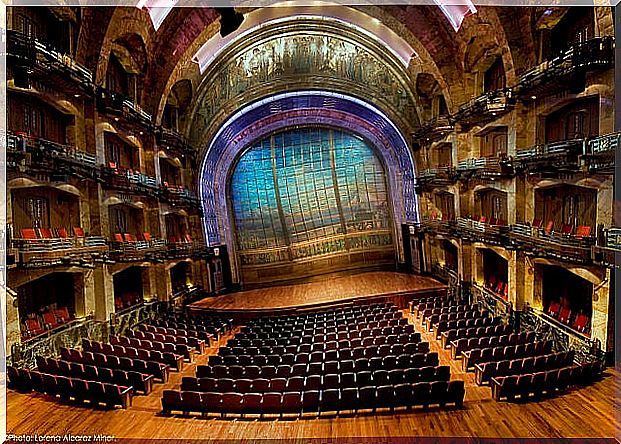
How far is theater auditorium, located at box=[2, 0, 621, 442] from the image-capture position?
32.6 feet

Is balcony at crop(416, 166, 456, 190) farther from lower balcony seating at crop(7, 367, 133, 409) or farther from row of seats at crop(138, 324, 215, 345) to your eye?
lower balcony seating at crop(7, 367, 133, 409)

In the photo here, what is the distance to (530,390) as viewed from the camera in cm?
999

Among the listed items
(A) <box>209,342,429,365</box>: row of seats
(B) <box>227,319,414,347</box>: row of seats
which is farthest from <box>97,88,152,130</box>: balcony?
(A) <box>209,342,429,365</box>: row of seats

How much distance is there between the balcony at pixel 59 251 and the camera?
38.7 feet

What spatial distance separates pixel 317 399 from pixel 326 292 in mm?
14008

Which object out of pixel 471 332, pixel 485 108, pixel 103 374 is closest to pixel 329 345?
pixel 471 332

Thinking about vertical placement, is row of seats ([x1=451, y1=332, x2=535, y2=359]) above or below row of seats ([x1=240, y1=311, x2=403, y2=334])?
above

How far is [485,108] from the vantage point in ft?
57.3

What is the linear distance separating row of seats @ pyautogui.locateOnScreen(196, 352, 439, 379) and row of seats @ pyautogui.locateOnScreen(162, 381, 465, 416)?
1.51 m

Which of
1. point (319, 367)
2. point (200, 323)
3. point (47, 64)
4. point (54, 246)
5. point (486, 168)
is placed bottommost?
point (200, 323)

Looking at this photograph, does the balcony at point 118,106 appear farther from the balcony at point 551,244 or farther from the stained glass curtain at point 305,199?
the balcony at point 551,244

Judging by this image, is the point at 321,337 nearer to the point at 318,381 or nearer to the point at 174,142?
the point at 318,381

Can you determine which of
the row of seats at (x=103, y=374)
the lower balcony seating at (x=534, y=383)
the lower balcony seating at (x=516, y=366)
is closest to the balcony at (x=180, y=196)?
the row of seats at (x=103, y=374)

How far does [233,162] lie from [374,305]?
12.7 meters
